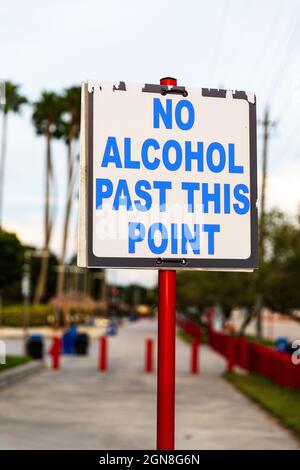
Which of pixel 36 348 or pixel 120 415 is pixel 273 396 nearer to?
pixel 120 415

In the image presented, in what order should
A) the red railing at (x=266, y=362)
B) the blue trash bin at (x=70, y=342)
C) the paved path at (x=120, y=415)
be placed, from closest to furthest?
1. the paved path at (x=120, y=415)
2. the red railing at (x=266, y=362)
3. the blue trash bin at (x=70, y=342)

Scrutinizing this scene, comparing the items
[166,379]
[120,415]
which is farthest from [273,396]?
[166,379]

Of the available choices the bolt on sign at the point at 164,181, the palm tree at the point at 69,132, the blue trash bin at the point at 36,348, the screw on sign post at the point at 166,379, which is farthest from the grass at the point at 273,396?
the palm tree at the point at 69,132

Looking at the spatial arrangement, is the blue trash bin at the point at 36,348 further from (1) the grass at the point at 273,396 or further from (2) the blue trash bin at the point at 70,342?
(1) the grass at the point at 273,396

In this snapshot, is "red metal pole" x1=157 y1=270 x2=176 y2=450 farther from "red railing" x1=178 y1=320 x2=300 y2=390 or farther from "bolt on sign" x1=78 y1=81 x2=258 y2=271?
"red railing" x1=178 y1=320 x2=300 y2=390

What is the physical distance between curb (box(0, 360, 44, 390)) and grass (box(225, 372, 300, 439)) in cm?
523

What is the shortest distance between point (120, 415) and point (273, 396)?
147 inches

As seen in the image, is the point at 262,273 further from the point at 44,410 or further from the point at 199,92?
the point at 199,92

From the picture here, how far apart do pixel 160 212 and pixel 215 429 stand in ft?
27.5

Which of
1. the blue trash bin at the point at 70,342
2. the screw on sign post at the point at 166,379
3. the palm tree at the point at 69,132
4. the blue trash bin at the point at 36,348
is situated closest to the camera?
the screw on sign post at the point at 166,379

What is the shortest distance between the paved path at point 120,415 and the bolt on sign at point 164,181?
21.5 ft

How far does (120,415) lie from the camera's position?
12016 mm

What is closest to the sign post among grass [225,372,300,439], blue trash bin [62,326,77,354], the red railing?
grass [225,372,300,439]

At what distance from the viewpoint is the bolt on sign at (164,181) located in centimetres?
285
